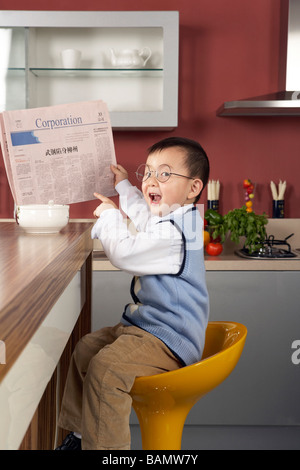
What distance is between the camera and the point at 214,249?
8.86 feet

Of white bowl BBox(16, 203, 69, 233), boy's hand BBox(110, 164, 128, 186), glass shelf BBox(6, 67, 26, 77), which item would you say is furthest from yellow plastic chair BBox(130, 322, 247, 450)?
glass shelf BBox(6, 67, 26, 77)

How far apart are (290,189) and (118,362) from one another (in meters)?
2.09

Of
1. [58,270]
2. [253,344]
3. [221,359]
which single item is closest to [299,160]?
[253,344]

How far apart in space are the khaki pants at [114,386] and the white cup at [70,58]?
176 cm

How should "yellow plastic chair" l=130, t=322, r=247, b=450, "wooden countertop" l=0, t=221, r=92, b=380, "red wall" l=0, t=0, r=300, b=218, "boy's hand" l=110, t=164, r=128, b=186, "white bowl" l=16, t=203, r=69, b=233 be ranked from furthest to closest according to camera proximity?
"red wall" l=0, t=0, r=300, b=218
"boy's hand" l=110, t=164, r=128, b=186
"white bowl" l=16, t=203, r=69, b=233
"yellow plastic chair" l=130, t=322, r=247, b=450
"wooden countertop" l=0, t=221, r=92, b=380

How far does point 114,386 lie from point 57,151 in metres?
0.63

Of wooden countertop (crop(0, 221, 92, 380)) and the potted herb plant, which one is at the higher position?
wooden countertop (crop(0, 221, 92, 380))

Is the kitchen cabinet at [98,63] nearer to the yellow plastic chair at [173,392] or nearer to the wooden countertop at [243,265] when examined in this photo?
the wooden countertop at [243,265]

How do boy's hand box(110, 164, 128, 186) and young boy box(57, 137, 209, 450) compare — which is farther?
boy's hand box(110, 164, 128, 186)

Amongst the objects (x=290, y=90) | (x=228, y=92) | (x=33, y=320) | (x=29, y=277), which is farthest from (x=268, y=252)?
(x=33, y=320)

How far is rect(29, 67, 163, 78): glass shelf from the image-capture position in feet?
8.87

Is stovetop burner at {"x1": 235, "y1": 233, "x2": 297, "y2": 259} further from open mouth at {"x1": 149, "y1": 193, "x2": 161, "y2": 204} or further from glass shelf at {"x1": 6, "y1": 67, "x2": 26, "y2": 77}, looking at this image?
glass shelf at {"x1": 6, "y1": 67, "x2": 26, "y2": 77}

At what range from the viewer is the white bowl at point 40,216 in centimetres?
129
